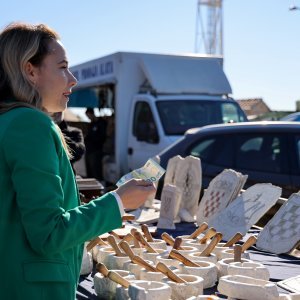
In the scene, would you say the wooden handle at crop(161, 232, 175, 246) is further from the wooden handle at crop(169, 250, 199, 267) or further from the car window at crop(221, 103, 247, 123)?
the car window at crop(221, 103, 247, 123)

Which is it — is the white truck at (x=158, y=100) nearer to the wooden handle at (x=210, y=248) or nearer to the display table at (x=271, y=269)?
the display table at (x=271, y=269)

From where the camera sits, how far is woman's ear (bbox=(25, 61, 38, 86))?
158 cm

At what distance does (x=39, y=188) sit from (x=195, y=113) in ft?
25.6

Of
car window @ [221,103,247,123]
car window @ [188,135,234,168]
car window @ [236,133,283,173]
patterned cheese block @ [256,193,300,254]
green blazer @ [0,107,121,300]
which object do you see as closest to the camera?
green blazer @ [0,107,121,300]

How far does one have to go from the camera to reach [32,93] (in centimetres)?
158

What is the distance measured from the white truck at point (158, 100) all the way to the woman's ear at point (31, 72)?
7.11 meters

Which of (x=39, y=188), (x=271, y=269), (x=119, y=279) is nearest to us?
(x=39, y=188)

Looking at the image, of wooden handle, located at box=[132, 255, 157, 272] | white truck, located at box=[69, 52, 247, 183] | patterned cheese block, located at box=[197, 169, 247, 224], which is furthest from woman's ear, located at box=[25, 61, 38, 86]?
white truck, located at box=[69, 52, 247, 183]

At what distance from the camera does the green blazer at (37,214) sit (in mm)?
1435

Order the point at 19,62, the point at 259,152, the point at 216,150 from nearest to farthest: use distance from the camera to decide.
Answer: the point at 19,62 → the point at 259,152 → the point at 216,150

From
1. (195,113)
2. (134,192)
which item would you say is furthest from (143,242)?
(195,113)

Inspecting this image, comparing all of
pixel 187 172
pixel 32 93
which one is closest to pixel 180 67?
pixel 187 172

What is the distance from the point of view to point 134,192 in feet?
5.31

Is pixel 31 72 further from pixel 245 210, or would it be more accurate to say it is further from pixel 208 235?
pixel 245 210
